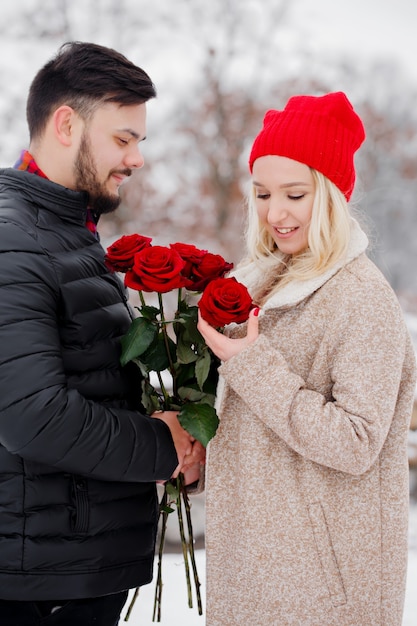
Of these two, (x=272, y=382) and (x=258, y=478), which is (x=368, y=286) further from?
(x=258, y=478)

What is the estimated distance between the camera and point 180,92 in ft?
30.0

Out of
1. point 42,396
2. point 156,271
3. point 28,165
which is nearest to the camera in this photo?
point 42,396

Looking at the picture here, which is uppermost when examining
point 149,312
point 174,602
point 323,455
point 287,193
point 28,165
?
point 28,165

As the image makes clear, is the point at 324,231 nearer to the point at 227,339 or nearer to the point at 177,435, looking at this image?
the point at 227,339

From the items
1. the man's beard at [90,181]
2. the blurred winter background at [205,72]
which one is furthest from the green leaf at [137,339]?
the blurred winter background at [205,72]

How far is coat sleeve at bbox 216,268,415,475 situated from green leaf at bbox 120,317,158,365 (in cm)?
19

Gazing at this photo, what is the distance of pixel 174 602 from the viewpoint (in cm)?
272

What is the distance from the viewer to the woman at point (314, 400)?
1536mm

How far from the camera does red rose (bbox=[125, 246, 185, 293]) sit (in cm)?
156

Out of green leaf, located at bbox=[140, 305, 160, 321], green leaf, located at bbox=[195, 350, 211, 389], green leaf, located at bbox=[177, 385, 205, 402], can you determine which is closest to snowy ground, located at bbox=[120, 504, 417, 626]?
green leaf, located at bbox=[177, 385, 205, 402]

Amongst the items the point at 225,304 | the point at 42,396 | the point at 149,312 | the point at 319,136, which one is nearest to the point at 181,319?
the point at 149,312

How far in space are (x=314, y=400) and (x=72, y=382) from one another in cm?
55

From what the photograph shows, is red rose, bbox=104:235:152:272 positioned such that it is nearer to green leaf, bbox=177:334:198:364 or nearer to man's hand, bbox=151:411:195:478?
green leaf, bbox=177:334:198:364

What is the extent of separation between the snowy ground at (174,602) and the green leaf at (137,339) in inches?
54.4
